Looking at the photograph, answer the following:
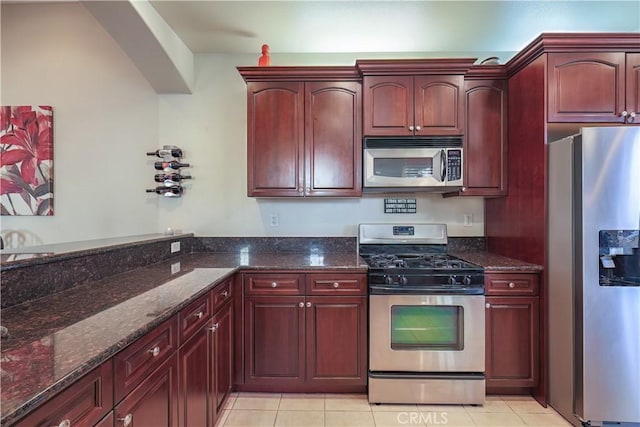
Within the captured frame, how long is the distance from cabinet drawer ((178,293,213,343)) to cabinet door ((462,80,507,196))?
6.81ft

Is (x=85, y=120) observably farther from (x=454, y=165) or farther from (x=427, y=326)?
(x=427, y=326)

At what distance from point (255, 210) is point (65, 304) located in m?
1.69

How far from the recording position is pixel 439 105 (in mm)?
2408

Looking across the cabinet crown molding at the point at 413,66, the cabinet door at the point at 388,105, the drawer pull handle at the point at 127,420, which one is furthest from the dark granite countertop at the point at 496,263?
the drawer pull handle at the point at 127,420

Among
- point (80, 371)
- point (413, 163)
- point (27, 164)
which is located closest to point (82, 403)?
point (80, 371)

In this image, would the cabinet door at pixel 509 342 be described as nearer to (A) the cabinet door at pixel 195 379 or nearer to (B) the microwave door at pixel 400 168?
(B) the microwave door at pixel 400 168

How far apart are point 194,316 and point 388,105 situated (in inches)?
78.3

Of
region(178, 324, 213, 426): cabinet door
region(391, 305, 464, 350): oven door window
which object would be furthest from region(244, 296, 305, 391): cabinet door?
region(391, 305, 464, 350): oven door window

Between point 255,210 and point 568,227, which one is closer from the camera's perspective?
point 568,227

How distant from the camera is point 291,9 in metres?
2.25

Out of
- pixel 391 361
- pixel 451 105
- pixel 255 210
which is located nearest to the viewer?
pixel 391 361

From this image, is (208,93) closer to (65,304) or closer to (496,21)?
(65,304)

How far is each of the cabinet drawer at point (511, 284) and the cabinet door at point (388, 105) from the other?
123 cm

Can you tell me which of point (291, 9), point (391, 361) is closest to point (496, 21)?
point (291, 9)
